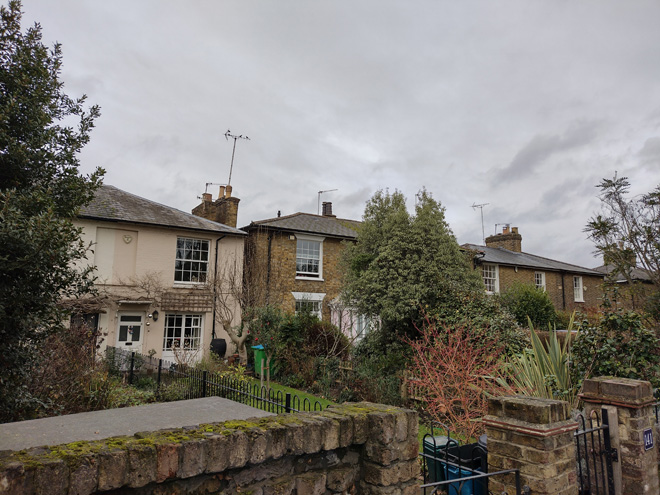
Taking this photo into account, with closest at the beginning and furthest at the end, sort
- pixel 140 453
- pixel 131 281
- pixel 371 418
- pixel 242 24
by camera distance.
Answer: pixel 140 453 → pixel 371 418 → pixel 242 24 → pixel 131 281

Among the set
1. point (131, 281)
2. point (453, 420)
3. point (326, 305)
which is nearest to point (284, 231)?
point (326, 305)

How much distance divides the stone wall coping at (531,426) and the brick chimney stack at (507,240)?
27.2 metres

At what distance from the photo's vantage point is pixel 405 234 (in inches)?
461

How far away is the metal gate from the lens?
4188mm

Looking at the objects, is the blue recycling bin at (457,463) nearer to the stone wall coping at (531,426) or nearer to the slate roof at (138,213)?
the stone wall coping at (531,426)

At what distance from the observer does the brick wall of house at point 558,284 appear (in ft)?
80.2

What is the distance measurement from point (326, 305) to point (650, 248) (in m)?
13.0

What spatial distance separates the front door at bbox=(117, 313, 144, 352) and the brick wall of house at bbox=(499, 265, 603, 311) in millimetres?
19118

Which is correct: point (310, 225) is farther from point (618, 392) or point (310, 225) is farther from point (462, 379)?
point (618, 392)

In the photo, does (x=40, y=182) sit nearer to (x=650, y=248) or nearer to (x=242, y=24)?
(x=242, y=24)

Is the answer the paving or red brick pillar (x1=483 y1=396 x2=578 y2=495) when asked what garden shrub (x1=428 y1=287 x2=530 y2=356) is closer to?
red brick pillar (x1=483 y1=396 x2=578 y2=495)

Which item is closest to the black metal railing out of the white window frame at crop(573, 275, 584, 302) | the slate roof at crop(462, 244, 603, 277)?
the slate roof at crop(462, 244, 603, 277)

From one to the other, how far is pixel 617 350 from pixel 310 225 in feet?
53.3

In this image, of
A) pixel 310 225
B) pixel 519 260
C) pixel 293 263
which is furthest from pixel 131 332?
pixel 519 260
